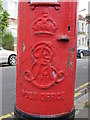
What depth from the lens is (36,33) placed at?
1.86 metres

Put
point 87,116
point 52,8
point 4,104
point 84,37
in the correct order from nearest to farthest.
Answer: point 52,8, point 87,116, point 4,104, point 84,37

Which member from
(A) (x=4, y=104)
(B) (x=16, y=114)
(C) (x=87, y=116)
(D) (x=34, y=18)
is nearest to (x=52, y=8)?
(D) (x=34, y=18)

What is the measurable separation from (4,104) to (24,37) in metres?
2.71

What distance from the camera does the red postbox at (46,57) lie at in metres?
1.84

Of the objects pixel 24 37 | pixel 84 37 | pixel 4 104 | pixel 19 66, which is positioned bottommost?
pixel 4 104

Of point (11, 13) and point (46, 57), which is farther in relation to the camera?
point (11, 13)

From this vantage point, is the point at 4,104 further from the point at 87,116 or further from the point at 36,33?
the point at 36,33

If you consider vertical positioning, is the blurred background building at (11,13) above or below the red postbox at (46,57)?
above

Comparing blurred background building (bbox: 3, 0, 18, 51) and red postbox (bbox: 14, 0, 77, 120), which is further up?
blurred background building (bbox: 3, 0, 18, 51)

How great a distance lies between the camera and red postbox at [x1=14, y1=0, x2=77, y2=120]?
6.04 ft

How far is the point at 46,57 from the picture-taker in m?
1.86

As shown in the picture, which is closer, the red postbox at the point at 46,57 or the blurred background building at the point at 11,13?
the red postbox at the point at 46,57

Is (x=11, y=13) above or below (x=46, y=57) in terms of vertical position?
above

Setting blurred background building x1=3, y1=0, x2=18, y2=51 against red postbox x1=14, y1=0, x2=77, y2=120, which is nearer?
red postbox x1=14, y1=0, x2=77, y2=120
